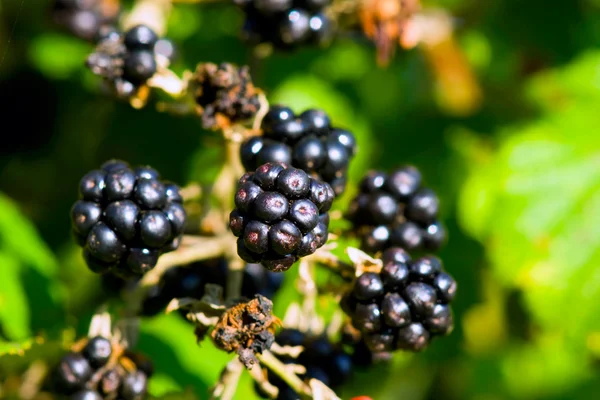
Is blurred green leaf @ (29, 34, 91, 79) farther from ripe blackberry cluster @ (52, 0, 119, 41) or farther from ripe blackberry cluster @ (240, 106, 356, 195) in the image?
ripe blackberry cluster @ (240, 106, 356, 195)

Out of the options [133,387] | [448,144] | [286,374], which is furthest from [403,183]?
[448,144]

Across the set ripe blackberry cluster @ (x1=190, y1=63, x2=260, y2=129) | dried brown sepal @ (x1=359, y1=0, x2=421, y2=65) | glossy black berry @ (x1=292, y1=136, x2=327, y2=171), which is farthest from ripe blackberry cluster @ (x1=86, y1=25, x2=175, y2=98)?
dried brown sepal @ (x1=359, y1=0, x2=421, y2=65)

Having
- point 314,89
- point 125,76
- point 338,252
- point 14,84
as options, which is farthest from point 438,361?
point 14,84

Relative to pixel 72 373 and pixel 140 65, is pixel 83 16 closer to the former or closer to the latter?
pixel 140 65

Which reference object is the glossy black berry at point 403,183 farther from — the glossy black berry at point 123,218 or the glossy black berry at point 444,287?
the glossy black berry at point 123,218

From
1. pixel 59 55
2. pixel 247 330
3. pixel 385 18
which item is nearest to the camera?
pixel 247 330

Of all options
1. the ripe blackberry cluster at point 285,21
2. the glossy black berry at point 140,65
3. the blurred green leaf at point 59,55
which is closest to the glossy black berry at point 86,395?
the glossy black berry at point 140,65

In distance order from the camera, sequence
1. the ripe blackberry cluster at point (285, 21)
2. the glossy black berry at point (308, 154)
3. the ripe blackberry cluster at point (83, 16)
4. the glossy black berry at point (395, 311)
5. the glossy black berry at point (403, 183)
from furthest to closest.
A: the ripe blackberry cluster at point (83, 16) → the ripe blackberry cluster at point (285, 21) → the glossy black berry at point (403, 183) → the glossy black berry at point (308, 154) → the glossy black berry at point (395, 311)
